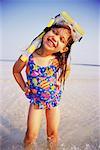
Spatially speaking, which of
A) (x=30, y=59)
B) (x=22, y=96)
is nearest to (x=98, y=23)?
(x=30, y=59)

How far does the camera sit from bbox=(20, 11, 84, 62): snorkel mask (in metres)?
2.84

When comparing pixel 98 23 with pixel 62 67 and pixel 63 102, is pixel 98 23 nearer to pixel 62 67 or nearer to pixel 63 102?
pixel 62 67

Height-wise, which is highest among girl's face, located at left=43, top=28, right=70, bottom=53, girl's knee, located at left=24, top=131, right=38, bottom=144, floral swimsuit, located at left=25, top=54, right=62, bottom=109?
girl's face, located at left=43, top=28, right=70, bottom=53

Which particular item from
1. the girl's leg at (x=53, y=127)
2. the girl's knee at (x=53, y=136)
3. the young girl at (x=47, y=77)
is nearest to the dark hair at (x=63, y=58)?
the young girl at (x=47, y=77)

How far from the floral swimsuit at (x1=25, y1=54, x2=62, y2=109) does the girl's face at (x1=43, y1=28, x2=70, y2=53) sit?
0.39ft

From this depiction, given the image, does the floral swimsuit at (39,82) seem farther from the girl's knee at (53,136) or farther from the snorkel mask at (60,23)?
the girl's knee at (53,136)

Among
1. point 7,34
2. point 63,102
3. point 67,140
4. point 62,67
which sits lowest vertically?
point 67,140

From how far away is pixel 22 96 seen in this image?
9.56 feet

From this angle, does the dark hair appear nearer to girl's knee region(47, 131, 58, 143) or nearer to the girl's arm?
the girl's arm

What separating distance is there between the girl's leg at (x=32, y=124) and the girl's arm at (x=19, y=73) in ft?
0.49

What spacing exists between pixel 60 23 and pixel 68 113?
0.61m

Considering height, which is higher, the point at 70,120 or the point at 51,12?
the point at 51,12

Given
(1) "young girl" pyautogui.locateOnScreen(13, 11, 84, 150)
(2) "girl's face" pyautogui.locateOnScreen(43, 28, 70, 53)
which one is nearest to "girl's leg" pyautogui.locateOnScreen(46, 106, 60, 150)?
(1) "young girl" pyautogui.locateOnScreen(13, 11, 84, 150)

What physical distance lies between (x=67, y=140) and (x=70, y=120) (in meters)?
0.14
